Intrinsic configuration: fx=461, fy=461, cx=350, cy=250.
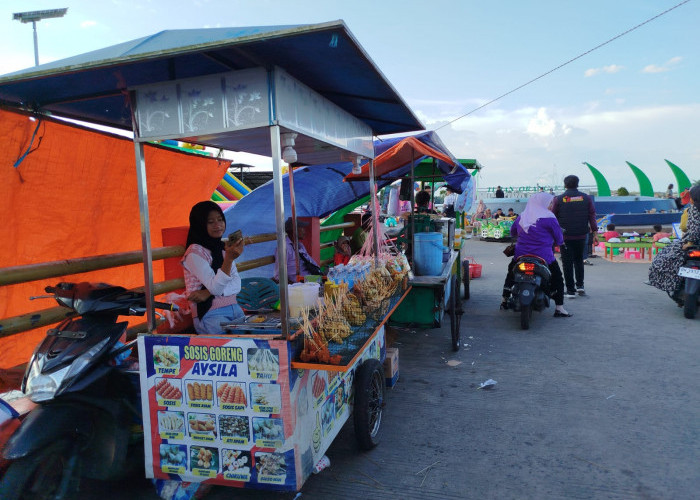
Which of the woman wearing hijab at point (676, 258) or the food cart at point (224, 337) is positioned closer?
the food cart at point (224, 337)

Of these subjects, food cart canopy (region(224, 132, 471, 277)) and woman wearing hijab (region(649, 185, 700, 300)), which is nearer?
woman wearing hijab (region(649, 185, 700, 300))

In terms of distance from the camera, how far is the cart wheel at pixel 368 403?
3.03m

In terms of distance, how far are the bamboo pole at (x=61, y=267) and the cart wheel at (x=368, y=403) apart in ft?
6.02

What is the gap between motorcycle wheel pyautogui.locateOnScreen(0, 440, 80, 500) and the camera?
2201mm

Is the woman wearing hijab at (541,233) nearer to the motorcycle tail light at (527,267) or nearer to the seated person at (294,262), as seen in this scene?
the motorcycle tail light at (527,267)

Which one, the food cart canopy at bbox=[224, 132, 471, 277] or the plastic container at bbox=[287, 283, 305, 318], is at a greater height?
the food cart canopy at bbox=[224, 132, 471, 277]

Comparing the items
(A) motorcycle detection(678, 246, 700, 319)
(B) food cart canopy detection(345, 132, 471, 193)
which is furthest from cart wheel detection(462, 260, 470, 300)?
(A) motorcycle detection(678, 246, 700, 319)

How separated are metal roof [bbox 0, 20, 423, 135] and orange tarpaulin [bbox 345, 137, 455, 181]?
232cm

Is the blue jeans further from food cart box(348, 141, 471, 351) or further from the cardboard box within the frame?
food cart box(348, 141, 471, 351)

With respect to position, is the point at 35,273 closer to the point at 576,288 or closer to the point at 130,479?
the point at 130,479

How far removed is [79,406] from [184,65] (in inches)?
74.3

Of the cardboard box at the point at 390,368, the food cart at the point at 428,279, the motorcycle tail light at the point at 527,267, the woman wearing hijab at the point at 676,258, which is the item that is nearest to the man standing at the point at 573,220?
the woman wearing hijab at the point at 676,258

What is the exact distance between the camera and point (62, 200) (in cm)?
357

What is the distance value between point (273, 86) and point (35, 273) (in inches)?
72.4
